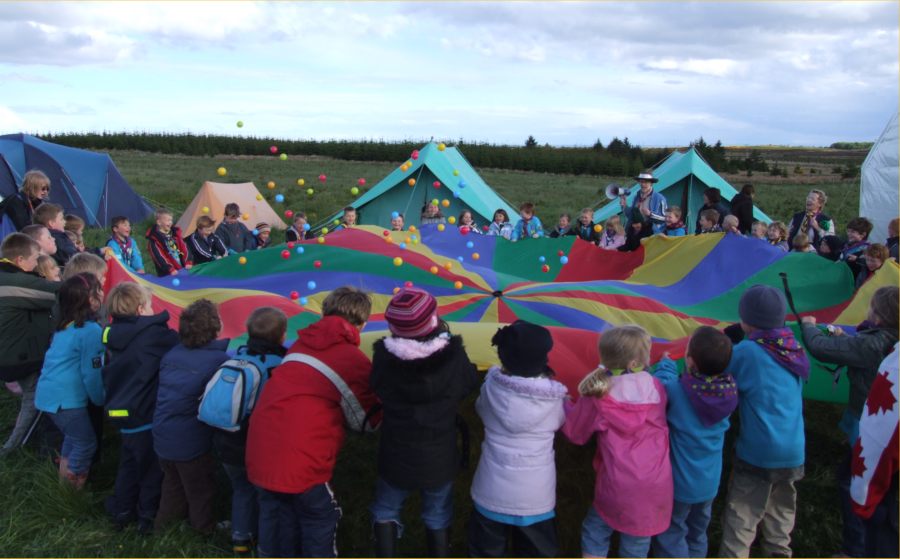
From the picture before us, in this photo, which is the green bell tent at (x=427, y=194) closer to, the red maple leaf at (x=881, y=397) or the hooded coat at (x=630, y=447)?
the hooded coat at (x=630, y=447)

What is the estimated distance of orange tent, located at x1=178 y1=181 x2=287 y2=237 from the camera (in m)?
9.26

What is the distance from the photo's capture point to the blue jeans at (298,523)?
225 cm

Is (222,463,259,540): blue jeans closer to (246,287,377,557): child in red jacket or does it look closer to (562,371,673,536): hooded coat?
(246,287,377,557): child in red jacket

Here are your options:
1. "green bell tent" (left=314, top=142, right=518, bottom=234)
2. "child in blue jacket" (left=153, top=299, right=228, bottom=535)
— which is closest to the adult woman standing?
"green bell tent" (left=314, top=142, right=518, bottom=234)

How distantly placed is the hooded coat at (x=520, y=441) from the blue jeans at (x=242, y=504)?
0.89 metres

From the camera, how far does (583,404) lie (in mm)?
2148

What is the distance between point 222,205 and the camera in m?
9.34

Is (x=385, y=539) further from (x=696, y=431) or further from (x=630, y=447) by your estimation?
(x=696, y=431)

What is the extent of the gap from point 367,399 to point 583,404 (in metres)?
0.70

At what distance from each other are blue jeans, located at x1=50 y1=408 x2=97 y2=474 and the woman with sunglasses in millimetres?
2437

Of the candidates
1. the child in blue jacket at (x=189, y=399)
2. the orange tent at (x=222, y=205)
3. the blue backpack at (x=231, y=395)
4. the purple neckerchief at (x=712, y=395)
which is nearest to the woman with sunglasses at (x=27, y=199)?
the child in blue jacket at (x=189, y=399)

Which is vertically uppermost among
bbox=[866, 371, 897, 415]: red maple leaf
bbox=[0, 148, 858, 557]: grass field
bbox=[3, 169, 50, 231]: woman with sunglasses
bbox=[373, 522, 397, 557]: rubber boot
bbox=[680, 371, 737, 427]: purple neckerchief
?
bbox=[3, 169, 50, 231]: woman with sunglasses

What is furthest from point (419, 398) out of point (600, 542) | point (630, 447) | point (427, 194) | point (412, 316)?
point (427, 194)

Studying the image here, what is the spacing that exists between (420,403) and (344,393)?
0.28 meters
